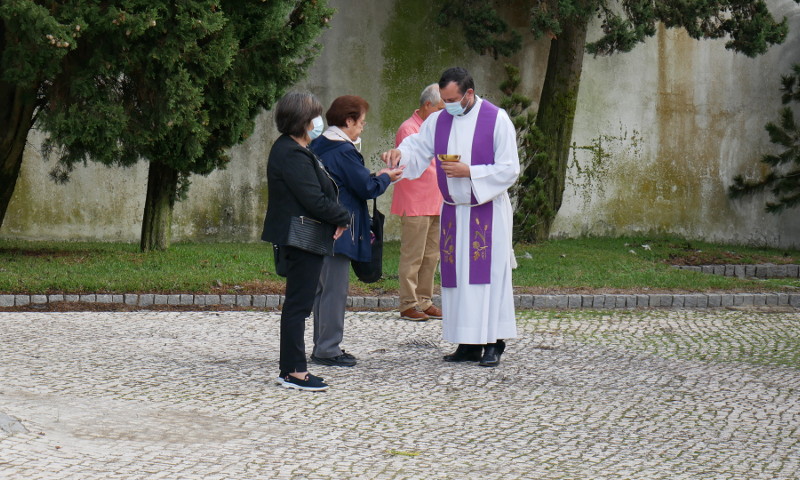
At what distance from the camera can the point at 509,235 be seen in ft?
23.8

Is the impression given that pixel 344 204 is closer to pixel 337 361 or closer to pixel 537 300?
pixel 337 361

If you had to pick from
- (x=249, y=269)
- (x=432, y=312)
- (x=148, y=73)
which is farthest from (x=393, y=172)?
(x=148, y=73)

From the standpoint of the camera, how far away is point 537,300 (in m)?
10.2

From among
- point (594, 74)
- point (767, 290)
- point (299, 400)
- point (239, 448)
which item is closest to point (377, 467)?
point (239, 448)

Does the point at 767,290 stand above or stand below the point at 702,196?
below

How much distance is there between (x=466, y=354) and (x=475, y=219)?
880mm

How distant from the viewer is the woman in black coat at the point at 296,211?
6137 millimetres

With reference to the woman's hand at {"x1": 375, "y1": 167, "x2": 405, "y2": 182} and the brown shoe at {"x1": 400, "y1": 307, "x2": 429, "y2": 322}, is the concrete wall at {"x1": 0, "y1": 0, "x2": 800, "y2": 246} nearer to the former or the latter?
the brown shoe at {"x1": 400, "y1": 307, "x2": 429, "y2": 322}

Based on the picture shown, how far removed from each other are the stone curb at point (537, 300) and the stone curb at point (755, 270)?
10.3 feet

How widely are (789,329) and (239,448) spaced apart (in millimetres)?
5785

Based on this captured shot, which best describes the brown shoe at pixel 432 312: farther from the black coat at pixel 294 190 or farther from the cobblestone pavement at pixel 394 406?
the black coat at pixel 294 190

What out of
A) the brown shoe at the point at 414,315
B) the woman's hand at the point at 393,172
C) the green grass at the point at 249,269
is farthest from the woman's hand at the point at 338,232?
the green grass at the point at 249,269

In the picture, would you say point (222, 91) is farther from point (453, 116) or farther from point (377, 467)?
point (377, 467)

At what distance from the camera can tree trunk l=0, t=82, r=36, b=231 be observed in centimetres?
1230
